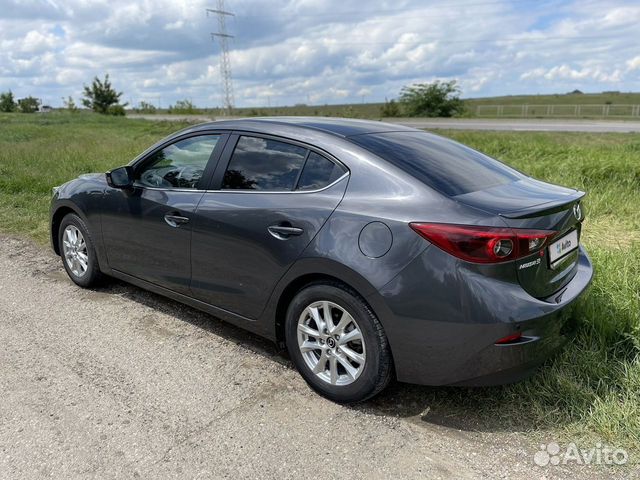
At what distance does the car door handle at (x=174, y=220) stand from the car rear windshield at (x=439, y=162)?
134 centimetres

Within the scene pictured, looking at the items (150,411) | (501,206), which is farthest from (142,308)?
(501,206)

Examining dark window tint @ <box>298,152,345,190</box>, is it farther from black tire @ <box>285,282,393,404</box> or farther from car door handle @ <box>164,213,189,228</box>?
car door handle @ <box>164,213,189,228</box>

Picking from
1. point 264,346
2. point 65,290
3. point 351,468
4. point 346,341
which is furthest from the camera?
point 65,290

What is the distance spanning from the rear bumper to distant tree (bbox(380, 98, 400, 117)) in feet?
124

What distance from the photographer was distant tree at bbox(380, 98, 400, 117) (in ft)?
128

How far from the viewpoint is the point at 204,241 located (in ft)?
11.7

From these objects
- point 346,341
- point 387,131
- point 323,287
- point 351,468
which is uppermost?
point 387,131

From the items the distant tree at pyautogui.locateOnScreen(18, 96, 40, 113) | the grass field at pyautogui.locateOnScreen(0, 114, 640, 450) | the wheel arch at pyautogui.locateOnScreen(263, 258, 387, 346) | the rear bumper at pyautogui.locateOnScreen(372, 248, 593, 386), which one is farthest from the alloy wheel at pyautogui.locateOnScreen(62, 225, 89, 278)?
the distant tree at pyautogui.locateOnScreen(18, 96, 40, 113)

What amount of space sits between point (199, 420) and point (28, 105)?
77.4 metres

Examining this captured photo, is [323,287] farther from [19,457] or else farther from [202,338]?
[19,457]

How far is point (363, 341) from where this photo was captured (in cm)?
284

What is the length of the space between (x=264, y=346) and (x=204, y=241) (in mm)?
889

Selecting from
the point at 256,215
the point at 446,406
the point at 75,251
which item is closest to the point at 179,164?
the point at 256,215

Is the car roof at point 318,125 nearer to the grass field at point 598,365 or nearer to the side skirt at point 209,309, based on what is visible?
the side skirt at point 209,309
